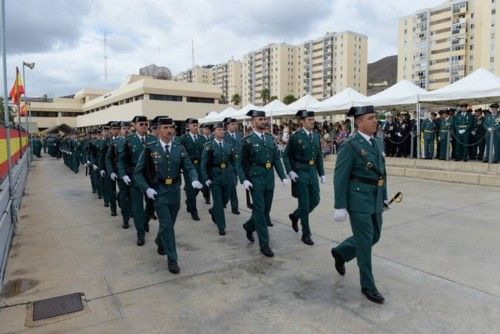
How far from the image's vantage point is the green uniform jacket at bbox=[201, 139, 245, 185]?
7043mm

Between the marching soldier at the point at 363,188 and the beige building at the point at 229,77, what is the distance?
149 m

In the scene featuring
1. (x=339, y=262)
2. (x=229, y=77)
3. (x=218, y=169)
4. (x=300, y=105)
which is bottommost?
(x=339, y=262)

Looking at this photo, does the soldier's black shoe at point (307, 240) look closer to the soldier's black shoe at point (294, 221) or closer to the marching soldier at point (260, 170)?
the soldier's black shoe at point (294, 221)

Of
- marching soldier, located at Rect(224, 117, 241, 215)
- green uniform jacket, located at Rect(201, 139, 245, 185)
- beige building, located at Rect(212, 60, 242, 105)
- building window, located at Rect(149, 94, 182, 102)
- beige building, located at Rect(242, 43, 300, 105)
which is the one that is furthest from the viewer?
beige building, located at Rect(212, 60, 242, 105)

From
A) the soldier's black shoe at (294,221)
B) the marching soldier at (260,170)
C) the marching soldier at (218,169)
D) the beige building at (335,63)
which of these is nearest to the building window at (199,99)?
the marching soldier at (218,169)

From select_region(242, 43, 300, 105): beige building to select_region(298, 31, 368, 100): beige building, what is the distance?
527 centimetres

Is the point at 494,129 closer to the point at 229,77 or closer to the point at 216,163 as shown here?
the point at 216,163

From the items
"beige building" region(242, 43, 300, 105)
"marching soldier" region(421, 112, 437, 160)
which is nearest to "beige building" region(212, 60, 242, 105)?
"beige building" region(242, 43, 300, 105)

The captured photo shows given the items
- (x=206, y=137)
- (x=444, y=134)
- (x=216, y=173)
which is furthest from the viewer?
(x=444, y=134)

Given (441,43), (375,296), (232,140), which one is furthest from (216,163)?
(441,43)

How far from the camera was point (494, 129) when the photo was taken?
11.9 meters

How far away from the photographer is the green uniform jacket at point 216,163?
7.04m

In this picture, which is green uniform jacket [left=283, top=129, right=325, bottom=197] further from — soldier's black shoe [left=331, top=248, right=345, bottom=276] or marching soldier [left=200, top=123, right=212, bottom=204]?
marching soldier [left=200, top=123, right=212, bottom=204]

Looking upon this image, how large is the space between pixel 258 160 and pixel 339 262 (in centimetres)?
188
